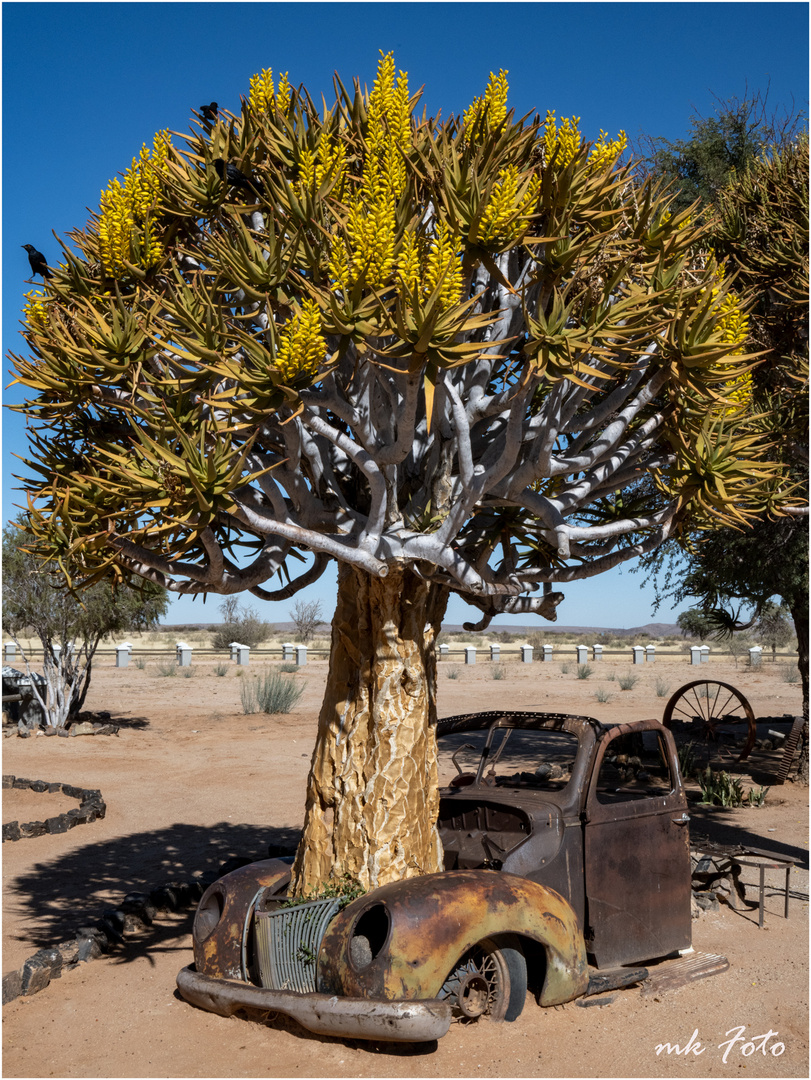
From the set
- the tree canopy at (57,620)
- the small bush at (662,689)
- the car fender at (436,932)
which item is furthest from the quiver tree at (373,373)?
the small bush at (662,689)

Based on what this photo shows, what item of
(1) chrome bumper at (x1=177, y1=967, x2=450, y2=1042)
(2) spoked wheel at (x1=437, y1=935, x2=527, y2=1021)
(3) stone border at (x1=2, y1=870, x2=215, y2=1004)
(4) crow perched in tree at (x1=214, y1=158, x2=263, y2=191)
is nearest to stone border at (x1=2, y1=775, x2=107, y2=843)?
(3) stone border at (x1=2, y1=870, x2=215, y2=1004)

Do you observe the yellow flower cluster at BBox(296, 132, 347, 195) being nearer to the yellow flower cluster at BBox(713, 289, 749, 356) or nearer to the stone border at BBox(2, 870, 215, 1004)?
the yellow flower cluster at BBox(713, 289, 749, 356)

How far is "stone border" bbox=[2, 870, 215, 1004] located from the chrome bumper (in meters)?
1.87

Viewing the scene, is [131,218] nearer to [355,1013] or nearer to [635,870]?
[355,1013]

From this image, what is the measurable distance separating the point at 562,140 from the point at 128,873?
816 cm

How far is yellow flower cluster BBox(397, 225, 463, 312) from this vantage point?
4828 mm

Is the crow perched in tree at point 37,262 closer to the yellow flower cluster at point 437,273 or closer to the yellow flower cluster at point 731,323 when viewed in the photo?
the yellow flower cluster at point 437,273

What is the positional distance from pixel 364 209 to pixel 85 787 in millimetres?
11503

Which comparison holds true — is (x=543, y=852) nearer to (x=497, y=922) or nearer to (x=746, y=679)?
(x=497, y=922)

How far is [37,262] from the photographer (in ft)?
20.7

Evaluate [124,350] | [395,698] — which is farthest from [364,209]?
[395,698]

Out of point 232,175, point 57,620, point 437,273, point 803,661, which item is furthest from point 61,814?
point 803,661

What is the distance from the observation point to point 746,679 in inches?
1444

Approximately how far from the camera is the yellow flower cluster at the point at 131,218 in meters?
6.08
